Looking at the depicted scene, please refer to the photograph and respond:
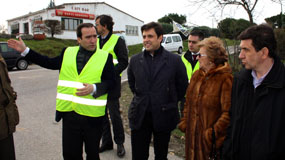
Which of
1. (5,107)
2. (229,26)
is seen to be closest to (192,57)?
(5,107)

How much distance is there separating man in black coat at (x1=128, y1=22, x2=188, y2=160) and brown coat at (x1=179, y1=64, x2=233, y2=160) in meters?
0.28

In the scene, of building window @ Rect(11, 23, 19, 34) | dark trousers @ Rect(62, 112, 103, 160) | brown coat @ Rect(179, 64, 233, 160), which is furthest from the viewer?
building window @ Rect(11, 23, 19, 34)

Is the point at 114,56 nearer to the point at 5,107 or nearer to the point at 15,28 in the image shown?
the point at 5,107

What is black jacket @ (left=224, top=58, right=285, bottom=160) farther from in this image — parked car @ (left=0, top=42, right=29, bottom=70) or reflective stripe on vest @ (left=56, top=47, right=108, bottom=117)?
parked car @ (left=0, top=42, right=29, bottom=70)

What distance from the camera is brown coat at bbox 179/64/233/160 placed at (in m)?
2.49

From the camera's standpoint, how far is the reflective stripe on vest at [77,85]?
279 centimetres

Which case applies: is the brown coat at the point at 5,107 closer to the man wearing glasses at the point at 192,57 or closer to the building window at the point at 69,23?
the man wearing glasses at the point at 192,57

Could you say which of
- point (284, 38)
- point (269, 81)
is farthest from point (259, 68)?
point (284, 38)

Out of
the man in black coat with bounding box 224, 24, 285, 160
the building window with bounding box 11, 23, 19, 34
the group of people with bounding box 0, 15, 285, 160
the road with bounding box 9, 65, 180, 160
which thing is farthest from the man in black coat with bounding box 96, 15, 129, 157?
the building window with bounding box 11, 23, 19, 34

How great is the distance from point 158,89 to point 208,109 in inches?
24.4

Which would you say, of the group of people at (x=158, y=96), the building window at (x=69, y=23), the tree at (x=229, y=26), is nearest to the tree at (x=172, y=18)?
the building window at (x=69, y=23)

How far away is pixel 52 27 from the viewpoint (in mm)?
28328

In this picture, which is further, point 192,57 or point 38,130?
→ point 38,130

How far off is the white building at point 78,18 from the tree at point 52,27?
6.22 feet
